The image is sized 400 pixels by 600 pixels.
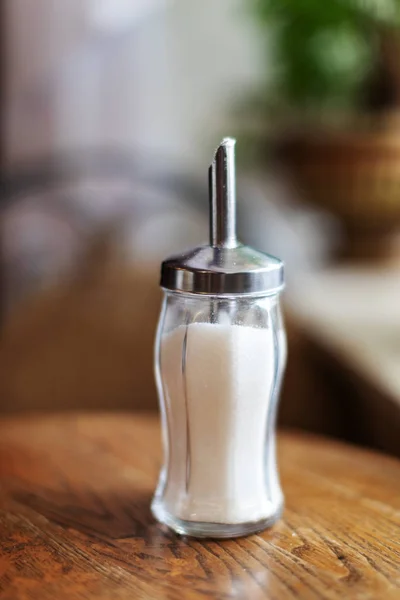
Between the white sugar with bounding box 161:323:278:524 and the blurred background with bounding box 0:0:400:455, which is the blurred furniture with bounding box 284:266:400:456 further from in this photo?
the white sugar with bounding box 161:323:278:524

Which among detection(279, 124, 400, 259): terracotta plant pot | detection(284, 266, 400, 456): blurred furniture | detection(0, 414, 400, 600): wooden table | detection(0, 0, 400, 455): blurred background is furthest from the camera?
detection(279, 124, 400, 259): terracotta plant pot

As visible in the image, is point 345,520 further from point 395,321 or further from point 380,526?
point 395,321

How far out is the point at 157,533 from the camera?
1.60 ft

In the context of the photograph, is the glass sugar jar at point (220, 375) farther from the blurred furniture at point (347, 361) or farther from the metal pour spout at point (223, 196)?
the blurred furniture at point (347, 361)

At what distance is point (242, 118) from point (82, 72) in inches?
17.2

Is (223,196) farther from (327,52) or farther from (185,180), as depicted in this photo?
(185,180)

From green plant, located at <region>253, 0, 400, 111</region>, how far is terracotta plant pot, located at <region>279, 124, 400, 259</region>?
13cm

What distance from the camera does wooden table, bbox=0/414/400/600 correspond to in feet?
1.36

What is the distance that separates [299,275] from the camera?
56.0 inches

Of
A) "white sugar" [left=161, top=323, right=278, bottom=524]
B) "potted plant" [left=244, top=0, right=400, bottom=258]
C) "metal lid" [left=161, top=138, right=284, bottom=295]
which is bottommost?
"white sugar" [left=161, top=323, right=278, bottom=524]

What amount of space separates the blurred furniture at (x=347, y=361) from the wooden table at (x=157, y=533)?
4.5 inches

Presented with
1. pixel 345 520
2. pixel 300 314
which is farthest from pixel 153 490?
pixel 300 314

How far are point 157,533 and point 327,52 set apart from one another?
1058 millimetres

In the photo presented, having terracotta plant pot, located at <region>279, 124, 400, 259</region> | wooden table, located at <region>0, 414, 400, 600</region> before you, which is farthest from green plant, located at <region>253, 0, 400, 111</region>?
wooden table, located at <region>0, 414, 400, 600</region>
